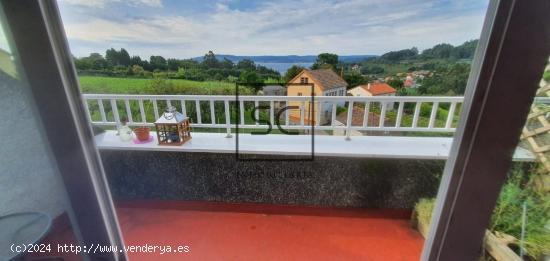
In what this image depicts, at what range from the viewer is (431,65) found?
1178 mm

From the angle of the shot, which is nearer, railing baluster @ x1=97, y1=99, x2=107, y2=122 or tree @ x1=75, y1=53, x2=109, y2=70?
tree @ x1=75, y1=53, x2=109, y2=70

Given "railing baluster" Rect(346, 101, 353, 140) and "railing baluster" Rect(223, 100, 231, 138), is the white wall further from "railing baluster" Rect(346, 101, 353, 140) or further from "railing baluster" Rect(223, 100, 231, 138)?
"railing baluster" Rect(346, 101, 353, 140)

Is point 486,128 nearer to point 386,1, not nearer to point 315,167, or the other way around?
point 386,1

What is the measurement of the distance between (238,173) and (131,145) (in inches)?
35.9

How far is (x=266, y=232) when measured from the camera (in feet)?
5.90

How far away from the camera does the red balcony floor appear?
5.23ft

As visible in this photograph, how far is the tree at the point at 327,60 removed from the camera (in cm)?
152

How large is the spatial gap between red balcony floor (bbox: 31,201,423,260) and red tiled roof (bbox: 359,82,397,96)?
0.98m

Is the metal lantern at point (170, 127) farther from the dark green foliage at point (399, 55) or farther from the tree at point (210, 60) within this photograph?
the dark green foliage at point (399, 55)

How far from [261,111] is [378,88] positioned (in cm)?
98

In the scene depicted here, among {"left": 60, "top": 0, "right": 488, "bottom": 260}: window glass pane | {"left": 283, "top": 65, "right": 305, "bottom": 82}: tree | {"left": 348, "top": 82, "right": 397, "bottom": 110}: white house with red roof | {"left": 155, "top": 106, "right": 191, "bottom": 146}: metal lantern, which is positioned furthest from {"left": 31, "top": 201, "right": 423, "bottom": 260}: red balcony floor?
{"left": 283, "top": 65, "right": 305, "bottom": 82}: tree

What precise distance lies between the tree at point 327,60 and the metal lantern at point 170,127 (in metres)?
1.17

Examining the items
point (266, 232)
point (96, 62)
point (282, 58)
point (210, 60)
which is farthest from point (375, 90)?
point (96, 62)

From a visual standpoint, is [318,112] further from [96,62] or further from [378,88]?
[96,62]
